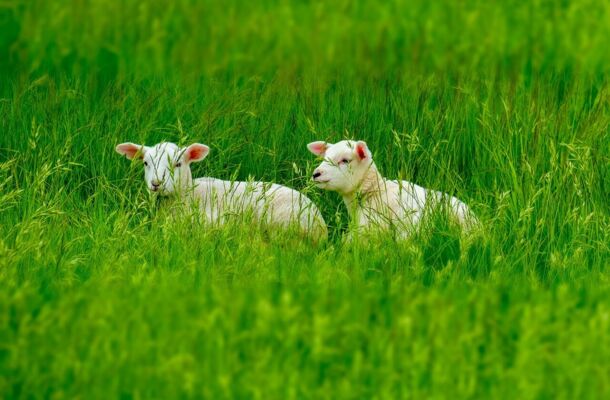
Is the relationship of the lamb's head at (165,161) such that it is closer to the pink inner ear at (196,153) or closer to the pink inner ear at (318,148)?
the pink inner ear at (196,153)

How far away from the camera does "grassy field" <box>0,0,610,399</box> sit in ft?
16.4

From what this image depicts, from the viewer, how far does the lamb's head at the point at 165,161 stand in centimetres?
740

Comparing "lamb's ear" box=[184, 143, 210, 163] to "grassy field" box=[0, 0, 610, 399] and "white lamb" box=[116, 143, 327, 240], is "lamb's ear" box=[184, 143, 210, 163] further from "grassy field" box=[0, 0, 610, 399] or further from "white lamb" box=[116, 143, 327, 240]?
"grassy field" box=[0, 0, 610, 399]

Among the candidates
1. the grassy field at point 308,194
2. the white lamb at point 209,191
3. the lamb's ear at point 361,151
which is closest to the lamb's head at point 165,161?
the white lamb at point 209,191

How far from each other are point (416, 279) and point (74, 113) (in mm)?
3319

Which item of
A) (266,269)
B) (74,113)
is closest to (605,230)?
(266,269)

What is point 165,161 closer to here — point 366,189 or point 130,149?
point 130,149

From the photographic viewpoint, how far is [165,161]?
24.6ft

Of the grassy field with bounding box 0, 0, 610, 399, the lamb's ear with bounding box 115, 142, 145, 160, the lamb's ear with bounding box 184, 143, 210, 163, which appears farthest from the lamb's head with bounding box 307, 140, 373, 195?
the lamb's ear with bounding box 115, 142, 145, 160

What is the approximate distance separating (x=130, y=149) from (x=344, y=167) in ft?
4.28

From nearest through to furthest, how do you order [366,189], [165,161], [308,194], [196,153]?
[165,161] → [196,153] → [366,189] → [308,194]

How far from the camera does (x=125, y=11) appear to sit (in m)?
10.5

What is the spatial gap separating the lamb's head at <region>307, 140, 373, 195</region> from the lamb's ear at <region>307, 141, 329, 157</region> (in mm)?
22

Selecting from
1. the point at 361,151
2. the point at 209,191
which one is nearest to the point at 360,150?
the point at 361,151
